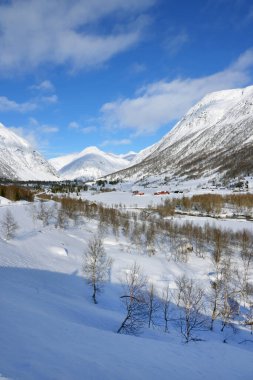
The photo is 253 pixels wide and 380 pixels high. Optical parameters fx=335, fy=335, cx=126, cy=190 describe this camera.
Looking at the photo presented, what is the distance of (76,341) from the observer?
911 inches

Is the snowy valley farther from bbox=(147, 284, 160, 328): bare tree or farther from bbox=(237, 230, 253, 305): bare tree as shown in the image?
bbox=(237, 230, 253, 305): bare tree

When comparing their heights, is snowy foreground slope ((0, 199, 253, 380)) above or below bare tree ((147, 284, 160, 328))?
above

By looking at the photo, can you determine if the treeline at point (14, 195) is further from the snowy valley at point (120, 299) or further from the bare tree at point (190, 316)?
the bare tree at point (190, 316)

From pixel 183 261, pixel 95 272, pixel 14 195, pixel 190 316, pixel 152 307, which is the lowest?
pixel 190 316

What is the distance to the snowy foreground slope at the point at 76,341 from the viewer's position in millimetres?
17031

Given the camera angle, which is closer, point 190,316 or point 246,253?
point 190,316

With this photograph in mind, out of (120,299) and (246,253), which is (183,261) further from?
(120,299)

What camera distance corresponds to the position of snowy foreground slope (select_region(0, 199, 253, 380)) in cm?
1703

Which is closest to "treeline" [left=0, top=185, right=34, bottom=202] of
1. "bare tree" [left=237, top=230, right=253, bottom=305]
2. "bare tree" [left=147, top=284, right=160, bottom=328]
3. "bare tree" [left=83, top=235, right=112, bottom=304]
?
"bare tree" [left=83, top=235, right=112, bottom=304]

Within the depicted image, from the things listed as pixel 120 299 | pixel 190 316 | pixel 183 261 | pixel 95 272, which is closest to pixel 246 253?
pixel 183 261

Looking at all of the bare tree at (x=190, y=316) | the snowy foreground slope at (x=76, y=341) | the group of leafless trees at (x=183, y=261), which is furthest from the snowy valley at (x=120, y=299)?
the group of leafless trees at (x=183, y=261)

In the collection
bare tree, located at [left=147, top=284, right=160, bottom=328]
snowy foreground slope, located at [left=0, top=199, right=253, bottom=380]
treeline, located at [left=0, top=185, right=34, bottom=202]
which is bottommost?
bare tree, located at [left=147, top=284, right=160, bottom=328]

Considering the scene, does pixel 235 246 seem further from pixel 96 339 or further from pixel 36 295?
pixel 96 339

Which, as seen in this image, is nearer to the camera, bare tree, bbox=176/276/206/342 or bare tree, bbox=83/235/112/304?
bare tree, bbox=176/276/206/342
